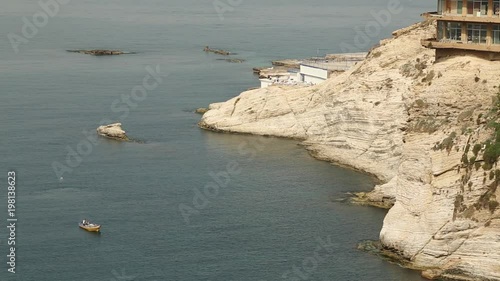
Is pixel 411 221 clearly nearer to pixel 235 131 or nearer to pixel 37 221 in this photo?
pixel 37 221

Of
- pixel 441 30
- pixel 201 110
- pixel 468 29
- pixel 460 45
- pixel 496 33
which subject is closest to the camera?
pixel 496 33

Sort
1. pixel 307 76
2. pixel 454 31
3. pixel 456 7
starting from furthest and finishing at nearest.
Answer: pixel 307 76 → pixel 454 31 → pixel 456 7

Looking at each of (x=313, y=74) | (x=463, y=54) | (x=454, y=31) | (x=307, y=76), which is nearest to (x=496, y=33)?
(x=463, y=54)

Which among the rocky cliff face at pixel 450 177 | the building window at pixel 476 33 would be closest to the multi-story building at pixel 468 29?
the building window at pixel 476 33

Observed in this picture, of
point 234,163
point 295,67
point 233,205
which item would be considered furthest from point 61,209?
point 295,67

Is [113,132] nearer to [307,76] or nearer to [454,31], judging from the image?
[307,76]
